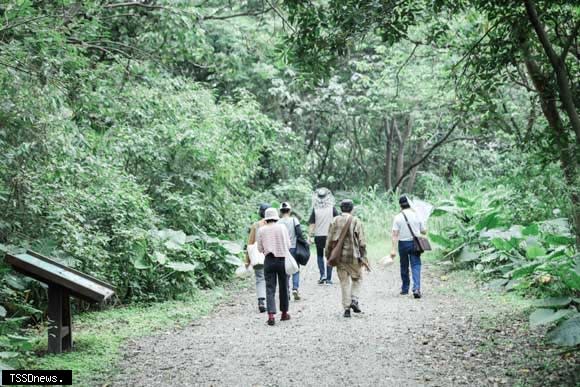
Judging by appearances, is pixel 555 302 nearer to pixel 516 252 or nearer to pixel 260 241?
pixel 260 241

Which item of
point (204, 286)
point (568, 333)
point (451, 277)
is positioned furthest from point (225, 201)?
point (568, 333)

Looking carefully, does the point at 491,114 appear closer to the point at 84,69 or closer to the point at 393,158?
the point at 84,69

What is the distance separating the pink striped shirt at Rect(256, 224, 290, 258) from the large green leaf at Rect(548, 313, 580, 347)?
3.94m

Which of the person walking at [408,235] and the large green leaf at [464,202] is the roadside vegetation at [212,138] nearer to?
the large green leaf at [464,202]

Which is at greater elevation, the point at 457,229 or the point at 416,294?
the point at 457,229

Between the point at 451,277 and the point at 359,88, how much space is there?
11.5 metres

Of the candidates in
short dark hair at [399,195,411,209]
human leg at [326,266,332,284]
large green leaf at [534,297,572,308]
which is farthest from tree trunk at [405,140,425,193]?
large green leaf at [534,297,572,308]

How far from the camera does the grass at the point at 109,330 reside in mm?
7219

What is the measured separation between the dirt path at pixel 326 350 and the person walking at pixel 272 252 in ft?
1.37

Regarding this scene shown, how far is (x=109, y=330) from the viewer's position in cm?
935

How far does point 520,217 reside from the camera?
42.0 feet

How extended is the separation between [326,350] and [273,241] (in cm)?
224

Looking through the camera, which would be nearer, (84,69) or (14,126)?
(14,126)

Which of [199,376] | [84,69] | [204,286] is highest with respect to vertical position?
[84,69]
